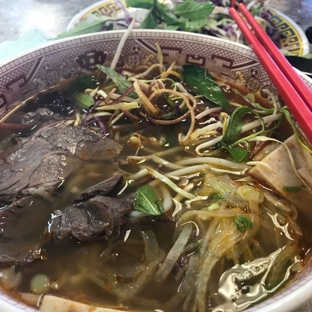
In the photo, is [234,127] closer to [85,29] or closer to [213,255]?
[213,255]

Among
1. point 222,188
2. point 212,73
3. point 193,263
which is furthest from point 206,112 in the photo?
point 193,263

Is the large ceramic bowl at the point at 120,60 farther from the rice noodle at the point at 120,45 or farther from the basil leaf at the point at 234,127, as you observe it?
the basil leaf at the point at 234,127

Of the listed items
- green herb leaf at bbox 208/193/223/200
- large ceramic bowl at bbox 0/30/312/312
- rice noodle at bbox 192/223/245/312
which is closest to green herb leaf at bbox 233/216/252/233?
rice noodle at bbox 192/223/245/312

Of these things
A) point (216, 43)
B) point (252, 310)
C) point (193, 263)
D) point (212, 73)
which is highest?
point (216, 43)

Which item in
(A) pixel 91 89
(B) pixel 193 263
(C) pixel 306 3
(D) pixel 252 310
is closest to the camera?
(D) pixel 252 310

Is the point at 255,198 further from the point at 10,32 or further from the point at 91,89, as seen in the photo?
the point at 10,32

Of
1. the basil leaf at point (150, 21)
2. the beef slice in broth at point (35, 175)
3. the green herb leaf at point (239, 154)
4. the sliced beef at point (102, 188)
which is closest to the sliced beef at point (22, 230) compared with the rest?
the beef slice in broth at point (35, 175)
